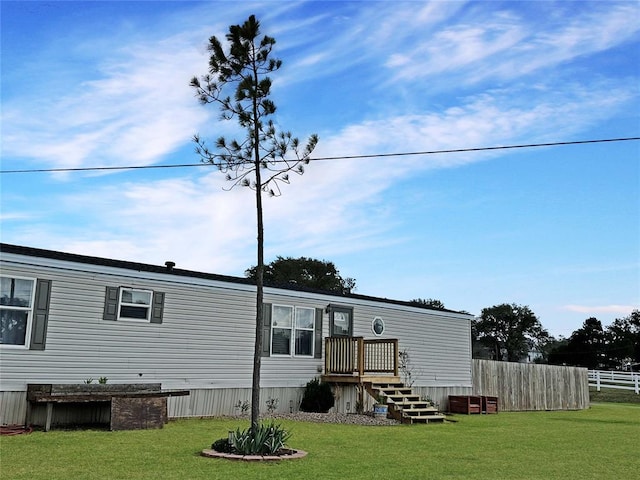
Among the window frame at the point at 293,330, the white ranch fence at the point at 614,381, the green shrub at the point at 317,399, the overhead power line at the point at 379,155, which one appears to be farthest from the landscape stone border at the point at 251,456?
the white ranch fence at the point at 614,381

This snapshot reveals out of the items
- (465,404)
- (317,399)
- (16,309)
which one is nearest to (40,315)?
(16,309)

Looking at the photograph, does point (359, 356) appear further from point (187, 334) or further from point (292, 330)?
point (187, 334)

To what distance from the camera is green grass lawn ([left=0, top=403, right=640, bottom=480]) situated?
7.08 m

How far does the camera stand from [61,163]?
1403cm

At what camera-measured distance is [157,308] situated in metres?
13.1

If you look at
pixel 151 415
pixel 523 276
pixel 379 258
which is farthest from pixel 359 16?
pixel 523 276

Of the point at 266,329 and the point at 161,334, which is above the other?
the point at 266,329

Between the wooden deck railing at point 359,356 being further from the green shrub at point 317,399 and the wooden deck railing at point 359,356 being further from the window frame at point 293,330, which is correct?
the green shrub at point 317,399

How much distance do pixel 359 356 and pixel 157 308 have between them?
4.99 metres

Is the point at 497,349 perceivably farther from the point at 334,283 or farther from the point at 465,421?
the point at 465,421

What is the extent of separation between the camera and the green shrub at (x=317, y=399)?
15.3m

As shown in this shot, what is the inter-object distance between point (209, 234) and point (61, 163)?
673 centimetres

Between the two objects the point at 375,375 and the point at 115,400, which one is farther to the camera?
the point at 375,375

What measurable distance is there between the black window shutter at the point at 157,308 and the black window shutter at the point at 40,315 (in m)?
2.15
